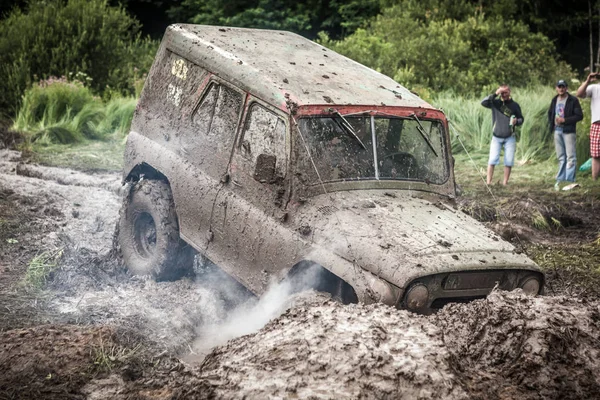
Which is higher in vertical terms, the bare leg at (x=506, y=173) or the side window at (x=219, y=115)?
the side window at (x=219, y=115)

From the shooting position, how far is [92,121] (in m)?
15.0

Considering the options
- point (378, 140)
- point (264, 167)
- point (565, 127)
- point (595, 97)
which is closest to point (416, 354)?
point (264, 167)

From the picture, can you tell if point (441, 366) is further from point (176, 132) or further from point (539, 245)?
point (539, 245)

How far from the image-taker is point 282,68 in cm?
713

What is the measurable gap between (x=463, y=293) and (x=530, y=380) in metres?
1.04

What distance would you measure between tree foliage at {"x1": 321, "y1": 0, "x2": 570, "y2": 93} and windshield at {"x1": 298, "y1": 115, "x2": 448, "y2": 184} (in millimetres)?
11247

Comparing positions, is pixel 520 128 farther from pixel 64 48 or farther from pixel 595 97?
pixel 64 48

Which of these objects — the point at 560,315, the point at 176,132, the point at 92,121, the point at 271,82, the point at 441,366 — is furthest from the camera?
the point at 92,121

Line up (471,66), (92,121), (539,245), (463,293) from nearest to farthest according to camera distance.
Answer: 1. (463,293)
2. (539,245)
3. (92,121)
4. (471,66)

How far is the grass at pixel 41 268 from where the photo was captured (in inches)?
293

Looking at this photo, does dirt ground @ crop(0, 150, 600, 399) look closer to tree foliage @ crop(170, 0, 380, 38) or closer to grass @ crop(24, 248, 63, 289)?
grass @ crop(24, 248, 63, 289)

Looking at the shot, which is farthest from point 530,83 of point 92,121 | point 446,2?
point 92,121

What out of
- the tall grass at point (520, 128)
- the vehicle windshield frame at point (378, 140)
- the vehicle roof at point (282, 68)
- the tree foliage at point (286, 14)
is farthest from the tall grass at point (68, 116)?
the tree foliage at point (286, 14)

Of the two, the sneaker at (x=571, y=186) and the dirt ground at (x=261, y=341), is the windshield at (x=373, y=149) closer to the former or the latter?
the dirt ground at (x=261, y=341)
